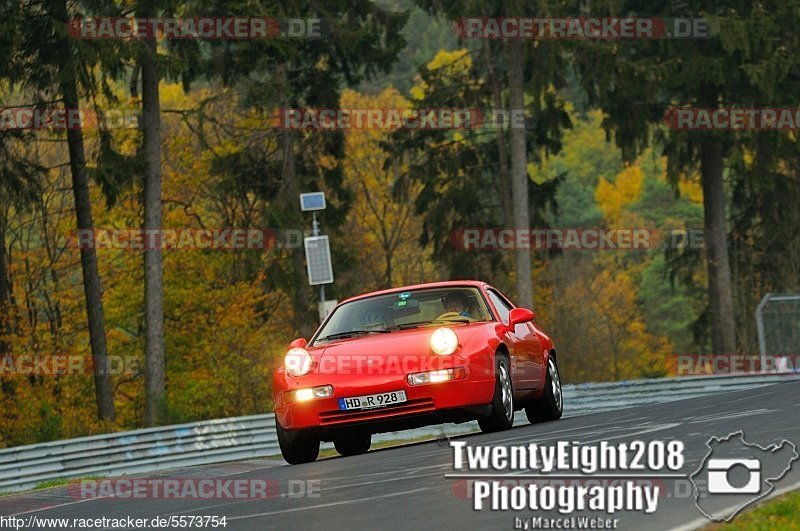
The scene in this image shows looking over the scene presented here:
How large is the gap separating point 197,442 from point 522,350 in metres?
8.55

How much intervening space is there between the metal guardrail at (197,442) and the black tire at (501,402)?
6867 millimetres

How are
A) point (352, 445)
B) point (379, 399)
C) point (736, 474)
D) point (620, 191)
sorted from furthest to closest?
1. point (620, 191)
2. point (352, 445)
3. point (379, 399)
4. point (736, 474)

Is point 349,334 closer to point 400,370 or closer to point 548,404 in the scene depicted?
point 400,370

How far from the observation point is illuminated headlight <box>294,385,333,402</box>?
13.5m

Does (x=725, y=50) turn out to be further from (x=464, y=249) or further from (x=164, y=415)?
(x=164, y=415)

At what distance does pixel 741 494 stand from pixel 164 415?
61.0ft

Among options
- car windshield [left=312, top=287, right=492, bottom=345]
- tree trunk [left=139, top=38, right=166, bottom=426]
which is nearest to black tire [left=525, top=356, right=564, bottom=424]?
car windshield [left=312, top=287, right=492, bottom=345]

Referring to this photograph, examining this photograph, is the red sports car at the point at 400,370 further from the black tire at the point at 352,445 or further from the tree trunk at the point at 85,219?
the tree trunk at the point at 85,219

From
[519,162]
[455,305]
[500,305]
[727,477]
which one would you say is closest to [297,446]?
[455,305]

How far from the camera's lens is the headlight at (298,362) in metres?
13.8

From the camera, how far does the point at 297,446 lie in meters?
14.1

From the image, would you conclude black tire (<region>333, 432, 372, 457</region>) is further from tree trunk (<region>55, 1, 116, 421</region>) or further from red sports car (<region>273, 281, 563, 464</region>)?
tree trunk (<region>55, 1, 116, 421</region>)

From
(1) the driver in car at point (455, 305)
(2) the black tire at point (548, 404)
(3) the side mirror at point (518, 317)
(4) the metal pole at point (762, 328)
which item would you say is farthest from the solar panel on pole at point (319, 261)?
(3) the side mirror at point (518, 317)

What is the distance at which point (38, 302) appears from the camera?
48938 mm
